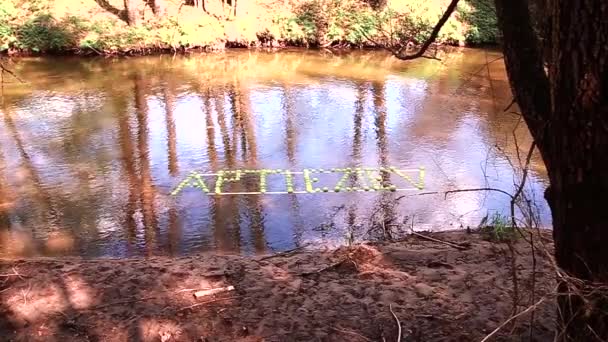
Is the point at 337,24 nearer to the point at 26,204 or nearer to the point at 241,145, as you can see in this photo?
the point at 241,145

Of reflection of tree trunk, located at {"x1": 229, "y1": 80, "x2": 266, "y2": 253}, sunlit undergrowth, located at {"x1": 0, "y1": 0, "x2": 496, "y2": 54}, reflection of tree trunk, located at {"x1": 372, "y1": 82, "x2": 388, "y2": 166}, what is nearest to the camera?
reflection of tree trunk, located at {"x1": 229, "y1": 80, "x2": 266, "y2": 253}

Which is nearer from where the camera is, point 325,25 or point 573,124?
point 573,124

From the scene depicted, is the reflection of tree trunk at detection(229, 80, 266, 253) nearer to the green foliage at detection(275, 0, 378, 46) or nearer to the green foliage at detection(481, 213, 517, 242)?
the green foliage at detection(481, 213, 517, 242)

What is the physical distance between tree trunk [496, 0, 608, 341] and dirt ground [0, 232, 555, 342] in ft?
2.00

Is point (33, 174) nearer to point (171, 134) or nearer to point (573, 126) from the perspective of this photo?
point (171, 134)

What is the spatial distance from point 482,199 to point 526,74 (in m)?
5.09

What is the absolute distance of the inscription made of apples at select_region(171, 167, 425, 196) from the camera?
26.0ft

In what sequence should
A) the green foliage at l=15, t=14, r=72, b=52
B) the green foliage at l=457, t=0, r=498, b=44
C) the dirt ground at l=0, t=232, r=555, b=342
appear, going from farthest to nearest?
the green foliage at l=457, t=0, r=498, b=44
the green foliage at l=15, t=14, r=72, b=52
the dirt ground at l=0, t=232, r=555, b=342

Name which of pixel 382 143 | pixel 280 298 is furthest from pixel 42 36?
pixel 280 298

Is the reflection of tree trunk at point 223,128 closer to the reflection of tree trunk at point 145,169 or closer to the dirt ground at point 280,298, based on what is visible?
the reflection of tree trunk at point 145,169

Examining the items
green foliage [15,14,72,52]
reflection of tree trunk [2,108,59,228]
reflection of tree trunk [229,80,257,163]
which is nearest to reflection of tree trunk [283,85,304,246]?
reflection of tree trunk [229,80,257,163]

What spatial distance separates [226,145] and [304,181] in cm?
188

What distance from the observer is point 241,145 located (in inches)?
376

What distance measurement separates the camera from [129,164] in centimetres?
876
